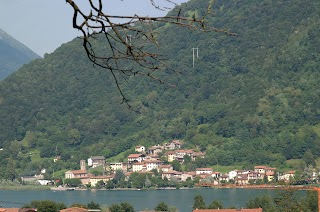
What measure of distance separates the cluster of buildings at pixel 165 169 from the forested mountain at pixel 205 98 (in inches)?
55.1

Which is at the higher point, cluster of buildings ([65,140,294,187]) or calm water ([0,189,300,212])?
cluster of buildings ([65,140,294,187])

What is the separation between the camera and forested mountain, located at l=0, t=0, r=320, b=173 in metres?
82.1

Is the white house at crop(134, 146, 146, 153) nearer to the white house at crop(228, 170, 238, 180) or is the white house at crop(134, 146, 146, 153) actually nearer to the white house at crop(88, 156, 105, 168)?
the white house at crop(88, 156, 105, 168)

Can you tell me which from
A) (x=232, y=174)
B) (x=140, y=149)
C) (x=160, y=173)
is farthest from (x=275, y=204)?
(x=140, y=149)

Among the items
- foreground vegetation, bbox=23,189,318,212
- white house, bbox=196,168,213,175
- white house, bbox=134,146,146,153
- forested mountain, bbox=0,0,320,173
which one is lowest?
foreground vegetation, bbox=23,189,318,212

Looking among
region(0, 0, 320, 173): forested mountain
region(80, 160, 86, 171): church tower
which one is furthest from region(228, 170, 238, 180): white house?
region(80, 160, 86, 171): church tower

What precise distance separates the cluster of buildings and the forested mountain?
1.40m

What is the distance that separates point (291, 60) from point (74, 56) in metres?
27.7

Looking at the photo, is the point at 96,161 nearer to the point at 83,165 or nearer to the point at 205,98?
the point at 83,165

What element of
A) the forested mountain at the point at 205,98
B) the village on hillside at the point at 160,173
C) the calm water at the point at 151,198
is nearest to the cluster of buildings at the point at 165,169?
the village on hillside at the point at 160,173

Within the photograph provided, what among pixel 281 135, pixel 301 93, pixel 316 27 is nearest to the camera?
pixel 281 135

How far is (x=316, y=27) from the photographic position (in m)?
92.4

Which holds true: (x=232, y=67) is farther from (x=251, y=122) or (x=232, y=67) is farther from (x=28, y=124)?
(x=28, y=124)

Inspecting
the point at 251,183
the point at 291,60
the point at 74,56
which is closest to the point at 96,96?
the point at 74,56
